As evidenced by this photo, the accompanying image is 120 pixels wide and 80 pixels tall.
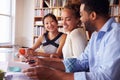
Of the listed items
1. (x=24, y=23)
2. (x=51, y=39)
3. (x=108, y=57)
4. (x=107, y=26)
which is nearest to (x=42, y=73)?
(x=108, y=57)

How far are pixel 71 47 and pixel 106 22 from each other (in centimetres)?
62

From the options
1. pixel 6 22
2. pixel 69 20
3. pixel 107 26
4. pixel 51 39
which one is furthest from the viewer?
pixel 6 22

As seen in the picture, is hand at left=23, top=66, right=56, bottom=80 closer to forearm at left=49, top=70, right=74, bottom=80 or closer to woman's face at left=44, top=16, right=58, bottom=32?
forearm at left=49, top=70, right=74, bottom=80

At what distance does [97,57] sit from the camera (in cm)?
115

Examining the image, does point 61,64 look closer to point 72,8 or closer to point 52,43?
point 72,8

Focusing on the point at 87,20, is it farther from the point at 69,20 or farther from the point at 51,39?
the point at 51,39

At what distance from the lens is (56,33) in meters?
2.60

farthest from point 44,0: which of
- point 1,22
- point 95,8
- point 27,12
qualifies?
point 95,8

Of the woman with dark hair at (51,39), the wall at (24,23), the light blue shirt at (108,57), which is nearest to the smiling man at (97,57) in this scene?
the light blue shirt at (108,57)

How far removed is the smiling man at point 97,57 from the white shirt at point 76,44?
0.22 meters

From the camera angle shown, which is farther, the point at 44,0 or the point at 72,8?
the point at 44,0

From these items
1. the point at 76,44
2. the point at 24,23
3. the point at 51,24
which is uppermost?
the point at 24,23

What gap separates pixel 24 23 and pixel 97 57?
14.1ft

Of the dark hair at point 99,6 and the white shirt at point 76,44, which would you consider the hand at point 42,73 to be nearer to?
the dark hair at point 99,6
